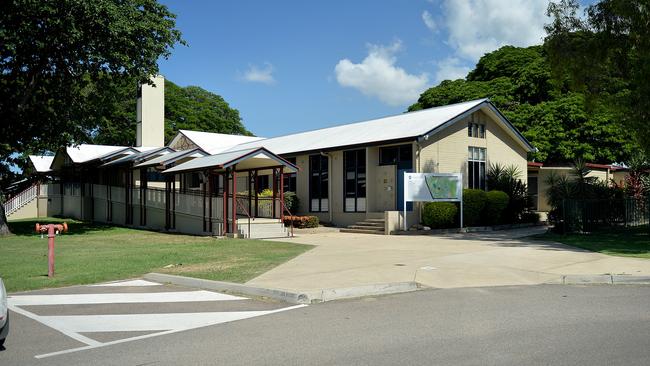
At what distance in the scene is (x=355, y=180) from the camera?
27688 millimetres

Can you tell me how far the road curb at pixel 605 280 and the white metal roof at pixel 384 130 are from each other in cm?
1386

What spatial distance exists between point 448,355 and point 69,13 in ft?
69.3

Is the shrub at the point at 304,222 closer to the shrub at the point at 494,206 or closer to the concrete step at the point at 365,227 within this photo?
the concrete step at the point at 365,227

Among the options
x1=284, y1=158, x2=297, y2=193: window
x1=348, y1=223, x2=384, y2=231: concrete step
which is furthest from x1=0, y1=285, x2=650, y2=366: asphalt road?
x1=284, y1=158, x2=297, y2=193: window

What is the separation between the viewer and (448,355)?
600 cm

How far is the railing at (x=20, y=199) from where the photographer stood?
133ft

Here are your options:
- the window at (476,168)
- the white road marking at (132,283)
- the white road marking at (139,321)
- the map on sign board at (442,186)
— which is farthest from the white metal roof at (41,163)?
the white road marking at (139,321)

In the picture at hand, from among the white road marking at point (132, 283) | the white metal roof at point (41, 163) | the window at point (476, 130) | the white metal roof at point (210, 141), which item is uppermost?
the white metal roof at point (210, 141)

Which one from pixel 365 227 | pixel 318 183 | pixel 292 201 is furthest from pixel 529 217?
pixel 292 201

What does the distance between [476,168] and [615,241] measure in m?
10.6

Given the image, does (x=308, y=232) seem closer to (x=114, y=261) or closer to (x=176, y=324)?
(x=114, y=261)

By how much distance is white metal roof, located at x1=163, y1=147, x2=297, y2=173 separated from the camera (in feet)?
71.9

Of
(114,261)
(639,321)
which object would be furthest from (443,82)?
(639,321)

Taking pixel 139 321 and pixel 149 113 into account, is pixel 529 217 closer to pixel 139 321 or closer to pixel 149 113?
pixel 139 321
